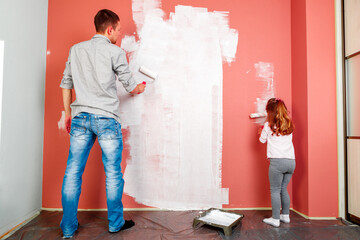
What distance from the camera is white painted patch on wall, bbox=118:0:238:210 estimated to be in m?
1.95

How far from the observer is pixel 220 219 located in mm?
1667

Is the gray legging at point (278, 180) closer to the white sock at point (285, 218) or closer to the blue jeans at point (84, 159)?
the white sock at point (285, 218)

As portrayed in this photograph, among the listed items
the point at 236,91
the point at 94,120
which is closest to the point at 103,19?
the point at 94,120

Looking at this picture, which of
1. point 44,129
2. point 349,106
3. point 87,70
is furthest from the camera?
point 44,129

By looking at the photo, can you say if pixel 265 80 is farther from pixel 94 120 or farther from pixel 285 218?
pixel 94 120

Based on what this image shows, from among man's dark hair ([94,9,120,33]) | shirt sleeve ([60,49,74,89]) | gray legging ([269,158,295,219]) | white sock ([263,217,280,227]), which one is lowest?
white sock ([263,217,280,227])

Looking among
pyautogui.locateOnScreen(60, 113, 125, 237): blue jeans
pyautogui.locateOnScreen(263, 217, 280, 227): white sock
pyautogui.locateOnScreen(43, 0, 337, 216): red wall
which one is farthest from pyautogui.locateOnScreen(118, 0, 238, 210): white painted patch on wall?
pyautogui.locateOnScreen(60, 113, 125, 237): blue jeans

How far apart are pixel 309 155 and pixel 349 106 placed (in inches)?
18.2

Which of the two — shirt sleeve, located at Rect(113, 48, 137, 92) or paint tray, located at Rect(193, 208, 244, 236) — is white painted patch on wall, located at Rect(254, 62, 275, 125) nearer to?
paint tray, located at Rect(193, 208, 244, 236)

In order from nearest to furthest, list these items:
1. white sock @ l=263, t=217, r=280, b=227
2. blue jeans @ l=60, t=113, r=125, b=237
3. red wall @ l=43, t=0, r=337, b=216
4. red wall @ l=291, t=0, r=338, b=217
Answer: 1. blue jeans @ l=60, t=113, r=125, b=237
2. white sock @ l=263, t=217, r=280, b=227
3. red wall @ l=291, t=0, r=338, b=217
4. red wall @ l=43, t=0, r=337, b=216

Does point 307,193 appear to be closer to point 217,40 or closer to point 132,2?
point 217,40

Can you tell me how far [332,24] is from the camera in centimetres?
184

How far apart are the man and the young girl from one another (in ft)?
3.46

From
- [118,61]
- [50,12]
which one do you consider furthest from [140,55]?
[50,12]
